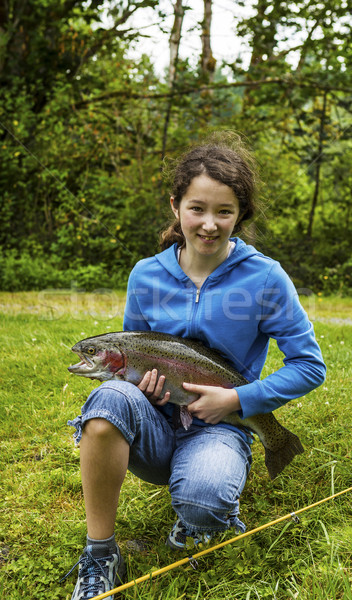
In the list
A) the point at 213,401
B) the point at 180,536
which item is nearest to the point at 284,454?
the point at 213,401

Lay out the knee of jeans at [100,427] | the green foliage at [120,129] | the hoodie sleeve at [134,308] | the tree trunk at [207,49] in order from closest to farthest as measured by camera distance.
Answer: the knee of jeans at [100,427] < the hoodie sleeve at [134,308] < the green foliage at [120,129] < the tree trunk at [207,49]

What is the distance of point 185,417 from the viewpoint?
6.77 ft

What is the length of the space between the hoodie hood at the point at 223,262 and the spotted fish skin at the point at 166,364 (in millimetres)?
296

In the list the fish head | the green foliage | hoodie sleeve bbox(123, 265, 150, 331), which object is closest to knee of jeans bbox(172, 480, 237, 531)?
the fish head

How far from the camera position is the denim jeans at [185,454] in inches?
73.1

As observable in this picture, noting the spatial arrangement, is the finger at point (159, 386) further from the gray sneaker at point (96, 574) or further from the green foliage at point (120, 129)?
the green foliage at point (120, 129)

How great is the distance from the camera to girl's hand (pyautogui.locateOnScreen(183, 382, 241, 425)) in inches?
79.4

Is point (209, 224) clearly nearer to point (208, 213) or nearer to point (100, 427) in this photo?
point (208, 213)

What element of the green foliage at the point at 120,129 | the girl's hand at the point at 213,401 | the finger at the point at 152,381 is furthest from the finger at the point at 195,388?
the green foliage at the point at 120,129

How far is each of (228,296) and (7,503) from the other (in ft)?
4.37

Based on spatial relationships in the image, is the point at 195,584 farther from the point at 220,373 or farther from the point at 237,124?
the point at 237,124

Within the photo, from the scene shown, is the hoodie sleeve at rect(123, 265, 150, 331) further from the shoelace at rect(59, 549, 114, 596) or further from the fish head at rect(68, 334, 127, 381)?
the shoelace at rect(59, 549, 114, 596)

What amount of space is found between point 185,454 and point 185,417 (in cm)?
14

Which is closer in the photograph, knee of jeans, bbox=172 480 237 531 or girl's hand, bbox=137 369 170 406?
knee of jeans, bbox=172 480 237 531
